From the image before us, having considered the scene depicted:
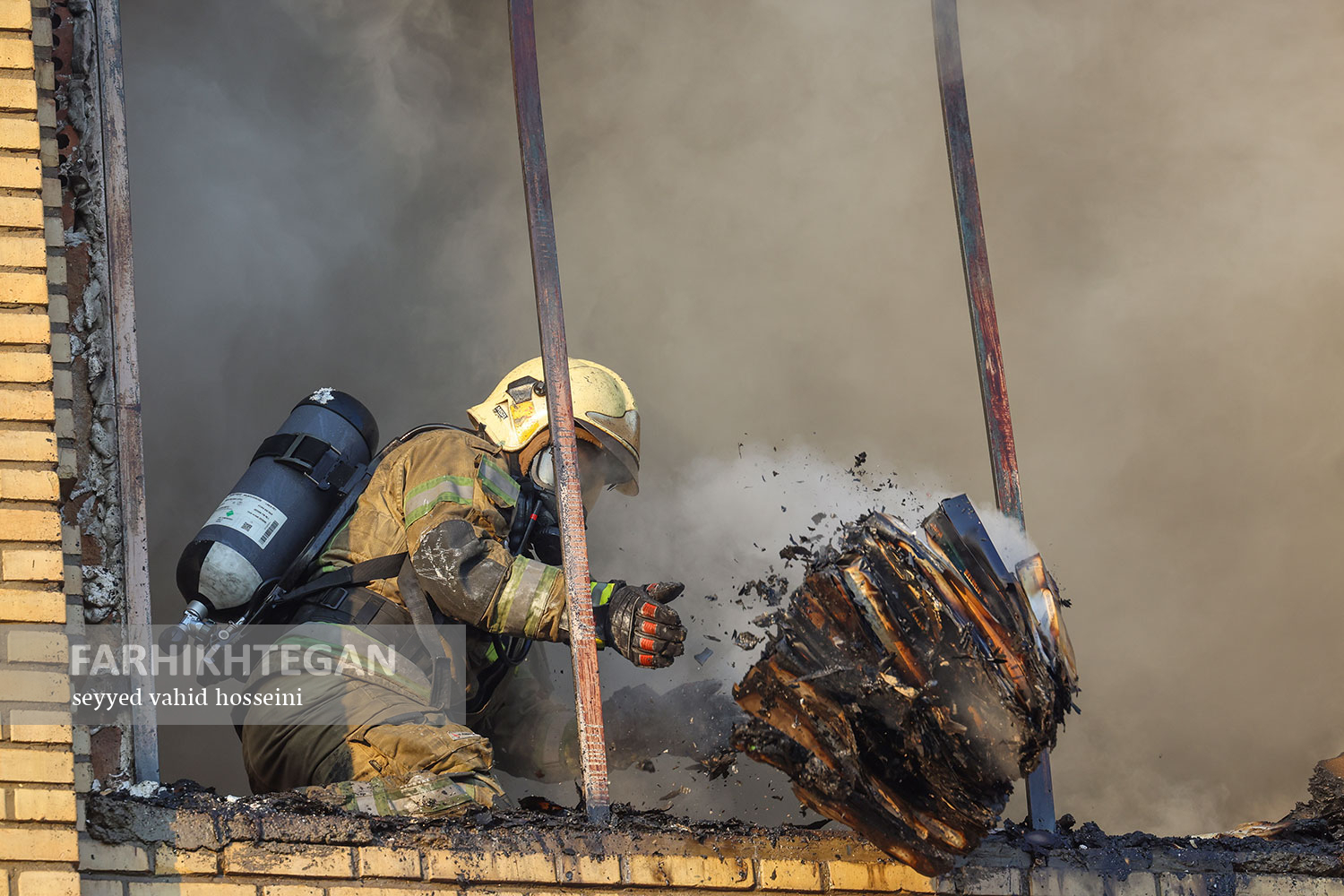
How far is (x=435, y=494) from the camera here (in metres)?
4.55

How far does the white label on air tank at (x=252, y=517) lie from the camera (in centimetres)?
448

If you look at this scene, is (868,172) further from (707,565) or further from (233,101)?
(233,101)

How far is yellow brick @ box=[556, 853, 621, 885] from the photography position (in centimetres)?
346

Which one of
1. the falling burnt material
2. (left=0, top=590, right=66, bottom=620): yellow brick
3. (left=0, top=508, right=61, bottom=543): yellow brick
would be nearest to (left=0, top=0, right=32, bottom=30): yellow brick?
(left=0, top=508, right=61, bottom=543): yellow brick

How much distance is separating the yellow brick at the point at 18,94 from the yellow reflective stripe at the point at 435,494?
175 cm

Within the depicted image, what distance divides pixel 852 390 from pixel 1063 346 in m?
1.25

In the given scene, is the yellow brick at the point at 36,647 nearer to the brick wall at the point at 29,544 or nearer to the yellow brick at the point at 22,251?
the brick wall at the point at 29,544

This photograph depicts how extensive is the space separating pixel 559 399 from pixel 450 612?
3.39ft

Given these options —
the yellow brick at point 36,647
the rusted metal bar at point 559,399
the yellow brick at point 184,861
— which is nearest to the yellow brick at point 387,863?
the yellow brick at point 184,861

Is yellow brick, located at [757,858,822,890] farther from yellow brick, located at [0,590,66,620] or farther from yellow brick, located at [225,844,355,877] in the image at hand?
yellow brick, located at [0,590,66,620]

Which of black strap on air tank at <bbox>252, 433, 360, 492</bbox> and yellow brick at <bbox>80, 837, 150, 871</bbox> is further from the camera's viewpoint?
black strap on air tank at <bbox>252, 433, 360, 492</bbox>

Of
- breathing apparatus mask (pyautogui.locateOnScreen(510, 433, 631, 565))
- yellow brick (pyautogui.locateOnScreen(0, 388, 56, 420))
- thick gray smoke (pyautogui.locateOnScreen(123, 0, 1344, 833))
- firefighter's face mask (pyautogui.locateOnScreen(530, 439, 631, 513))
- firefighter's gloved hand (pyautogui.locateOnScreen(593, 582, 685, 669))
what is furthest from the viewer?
thick gray smoke (pyautogui.locateOnScreen(123, 0, 1344, 833))

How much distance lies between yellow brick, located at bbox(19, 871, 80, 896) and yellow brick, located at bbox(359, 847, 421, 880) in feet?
2.17

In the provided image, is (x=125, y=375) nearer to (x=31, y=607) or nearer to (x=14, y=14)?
(x=31, y=607)
